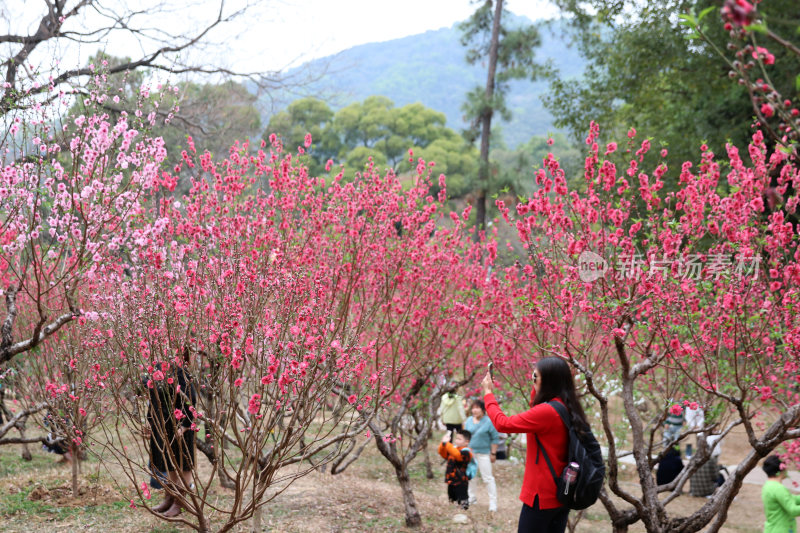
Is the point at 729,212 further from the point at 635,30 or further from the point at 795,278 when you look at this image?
the point at 635,30

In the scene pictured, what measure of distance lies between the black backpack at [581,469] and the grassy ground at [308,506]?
3215 mm

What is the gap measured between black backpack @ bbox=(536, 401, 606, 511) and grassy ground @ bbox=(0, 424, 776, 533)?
10.5 feet

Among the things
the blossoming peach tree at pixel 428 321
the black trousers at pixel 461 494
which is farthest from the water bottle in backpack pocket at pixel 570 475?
the black trousers at pixel 461 494

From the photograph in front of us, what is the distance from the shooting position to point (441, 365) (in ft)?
24.0

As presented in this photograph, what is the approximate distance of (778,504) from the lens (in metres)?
4.62

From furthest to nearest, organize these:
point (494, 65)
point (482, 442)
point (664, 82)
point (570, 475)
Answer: point (494, 65) < point (664, 82) < point (482, 442) < point (570, 475)

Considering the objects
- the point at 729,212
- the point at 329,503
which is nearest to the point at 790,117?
the point at 729,212

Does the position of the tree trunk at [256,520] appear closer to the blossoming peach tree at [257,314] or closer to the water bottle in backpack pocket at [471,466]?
the blossoming peach tree at [257,314]

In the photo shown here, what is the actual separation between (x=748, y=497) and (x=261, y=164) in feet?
27.4

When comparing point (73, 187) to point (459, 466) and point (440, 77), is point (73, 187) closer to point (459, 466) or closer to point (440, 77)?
point (459, 466)

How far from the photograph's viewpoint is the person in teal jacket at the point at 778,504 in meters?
4.56

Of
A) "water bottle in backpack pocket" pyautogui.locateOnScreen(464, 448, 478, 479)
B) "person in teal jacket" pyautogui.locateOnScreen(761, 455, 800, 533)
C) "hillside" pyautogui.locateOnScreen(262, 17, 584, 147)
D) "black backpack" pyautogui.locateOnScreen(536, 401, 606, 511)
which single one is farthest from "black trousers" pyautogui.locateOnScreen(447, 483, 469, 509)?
"hillside" pyautogui.locateOnScreen(262, 17, 584, 147)

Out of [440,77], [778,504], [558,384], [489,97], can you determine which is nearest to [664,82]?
[489,97]

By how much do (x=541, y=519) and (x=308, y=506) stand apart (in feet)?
13.3
